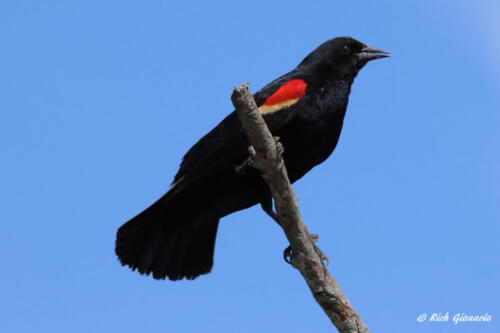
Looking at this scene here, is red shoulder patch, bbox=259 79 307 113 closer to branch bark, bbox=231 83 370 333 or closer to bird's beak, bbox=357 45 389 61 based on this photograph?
branch bark, bbox=231 83 370 333

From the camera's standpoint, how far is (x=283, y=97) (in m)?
5.18

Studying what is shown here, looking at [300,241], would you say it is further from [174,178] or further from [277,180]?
[174,178]

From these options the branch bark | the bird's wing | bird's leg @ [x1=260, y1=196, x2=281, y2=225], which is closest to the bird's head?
the bird's wing

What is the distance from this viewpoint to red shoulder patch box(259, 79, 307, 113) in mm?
5141

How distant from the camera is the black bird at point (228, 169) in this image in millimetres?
5168

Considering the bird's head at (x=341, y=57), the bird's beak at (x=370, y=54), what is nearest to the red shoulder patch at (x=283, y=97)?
the bird's head at (x=341, y=57)

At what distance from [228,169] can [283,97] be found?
2.44 ft

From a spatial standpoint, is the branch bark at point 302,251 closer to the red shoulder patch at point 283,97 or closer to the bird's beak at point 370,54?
the red shoulder patch at point 283,97

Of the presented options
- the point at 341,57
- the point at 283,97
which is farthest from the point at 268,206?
the point at 341,57

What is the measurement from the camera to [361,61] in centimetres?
617

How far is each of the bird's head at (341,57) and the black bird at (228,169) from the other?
1 cm

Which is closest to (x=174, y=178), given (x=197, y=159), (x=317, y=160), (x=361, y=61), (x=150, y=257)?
(x=197, y=159)

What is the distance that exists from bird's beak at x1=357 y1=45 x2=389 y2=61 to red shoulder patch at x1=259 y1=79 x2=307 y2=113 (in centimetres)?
116

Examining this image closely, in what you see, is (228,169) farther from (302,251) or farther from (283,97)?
(302,251)
